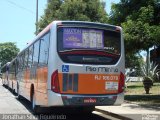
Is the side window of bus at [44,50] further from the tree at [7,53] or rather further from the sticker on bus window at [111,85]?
the tree at [7,53]

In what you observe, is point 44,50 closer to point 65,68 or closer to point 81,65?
point 65,68

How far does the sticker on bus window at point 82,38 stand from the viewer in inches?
516

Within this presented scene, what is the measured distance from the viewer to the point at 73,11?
130ft

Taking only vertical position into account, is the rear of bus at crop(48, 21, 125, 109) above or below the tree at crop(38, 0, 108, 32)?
below

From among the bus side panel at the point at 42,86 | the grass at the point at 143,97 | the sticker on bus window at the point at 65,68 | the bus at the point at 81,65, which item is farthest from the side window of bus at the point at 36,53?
the grass at the point at 143,97

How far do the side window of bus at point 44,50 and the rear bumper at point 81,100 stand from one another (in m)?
1.42

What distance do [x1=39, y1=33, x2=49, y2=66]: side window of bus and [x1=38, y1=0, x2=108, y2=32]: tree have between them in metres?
23.7

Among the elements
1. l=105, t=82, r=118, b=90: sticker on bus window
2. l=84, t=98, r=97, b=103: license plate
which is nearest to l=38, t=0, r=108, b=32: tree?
l=105, t=82, r=118, b=90: sticker on bus window

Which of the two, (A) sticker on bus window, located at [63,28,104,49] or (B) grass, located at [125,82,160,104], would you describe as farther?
(B) grass, located at [125,82,160,104]

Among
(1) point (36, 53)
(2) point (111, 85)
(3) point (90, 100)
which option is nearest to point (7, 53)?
(1) point (36, 53)

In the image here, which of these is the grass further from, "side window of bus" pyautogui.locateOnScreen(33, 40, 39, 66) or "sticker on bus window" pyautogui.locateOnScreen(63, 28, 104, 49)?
"sticker on bus window" pyautogui.locateOnScreen(63, 28, 104, 49)

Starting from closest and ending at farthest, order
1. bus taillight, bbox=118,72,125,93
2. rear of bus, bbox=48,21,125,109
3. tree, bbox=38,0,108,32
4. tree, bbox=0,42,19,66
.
→ 1. rear of bus, bbox=48,21,125,109
2. bus taillight, bbox=118,72,125,93
3. tree, bbox=38,0,108,32
4. tree, bbox=0,42,19,66

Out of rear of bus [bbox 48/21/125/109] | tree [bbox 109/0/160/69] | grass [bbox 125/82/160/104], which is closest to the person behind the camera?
rear of bus [bbox 48/21/125/109]

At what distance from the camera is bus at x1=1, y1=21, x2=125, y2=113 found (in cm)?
1282
